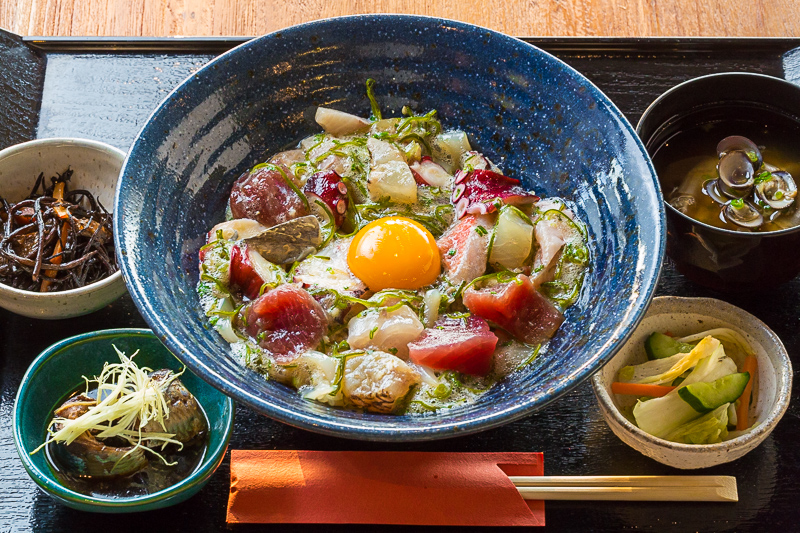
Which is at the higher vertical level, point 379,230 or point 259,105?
point 259,105

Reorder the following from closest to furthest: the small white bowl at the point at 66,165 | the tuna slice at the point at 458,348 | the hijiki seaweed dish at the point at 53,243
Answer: the tuna slice at the point at 458,348 < the hijiki seaweed dish at the point at 53,243 < the small white bowl at the point at 66,165

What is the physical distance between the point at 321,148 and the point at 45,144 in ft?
3.52

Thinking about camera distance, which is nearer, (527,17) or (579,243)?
(579,243)

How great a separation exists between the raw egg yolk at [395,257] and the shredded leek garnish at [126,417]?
2.37 feet

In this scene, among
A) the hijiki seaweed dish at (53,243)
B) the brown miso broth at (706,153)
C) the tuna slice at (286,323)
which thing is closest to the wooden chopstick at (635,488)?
the tuna slice at (286,323)

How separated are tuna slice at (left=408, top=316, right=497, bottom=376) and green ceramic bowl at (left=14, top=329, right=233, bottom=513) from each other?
0.66 m

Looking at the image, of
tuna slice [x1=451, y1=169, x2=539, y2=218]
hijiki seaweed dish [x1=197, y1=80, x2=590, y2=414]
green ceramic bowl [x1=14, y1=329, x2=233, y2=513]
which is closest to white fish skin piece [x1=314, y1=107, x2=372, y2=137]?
hijiki seaweed dish [x1=197, y1=80, x2=590, y2=414]

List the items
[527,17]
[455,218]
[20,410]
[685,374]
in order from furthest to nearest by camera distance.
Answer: [527,17]
[455,218]
[685,374]
[20,410]

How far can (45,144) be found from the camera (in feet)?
9.04

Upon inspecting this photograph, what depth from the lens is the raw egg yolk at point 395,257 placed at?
2.42 metres

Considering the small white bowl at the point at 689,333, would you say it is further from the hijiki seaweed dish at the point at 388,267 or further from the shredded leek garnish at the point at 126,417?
the shredded leek garnish at the point at 126,417

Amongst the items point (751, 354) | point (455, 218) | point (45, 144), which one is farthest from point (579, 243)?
point (45, 144)

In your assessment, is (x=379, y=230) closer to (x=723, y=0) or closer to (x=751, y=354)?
(x=751, y=354)

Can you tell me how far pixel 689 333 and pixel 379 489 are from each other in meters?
1.24
